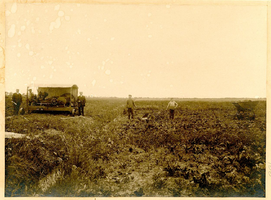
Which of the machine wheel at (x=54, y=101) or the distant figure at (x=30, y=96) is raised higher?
the distant figure at (x=30, y=96)

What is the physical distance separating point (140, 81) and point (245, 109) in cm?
303

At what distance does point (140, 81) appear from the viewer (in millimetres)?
4941

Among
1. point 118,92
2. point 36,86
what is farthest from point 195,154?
point 36,86

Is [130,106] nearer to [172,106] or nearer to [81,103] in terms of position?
[172,106]

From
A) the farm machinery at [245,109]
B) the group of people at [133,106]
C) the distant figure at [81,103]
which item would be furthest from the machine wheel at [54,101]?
the farm machinery at [245,109]

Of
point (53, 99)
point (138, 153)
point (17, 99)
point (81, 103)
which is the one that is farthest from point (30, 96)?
point (138, 153)

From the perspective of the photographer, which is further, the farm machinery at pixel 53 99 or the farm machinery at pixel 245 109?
the farm machinery at pixel 53 99

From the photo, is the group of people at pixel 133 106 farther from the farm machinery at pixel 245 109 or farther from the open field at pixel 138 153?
the farm machinery at pixel 245 109

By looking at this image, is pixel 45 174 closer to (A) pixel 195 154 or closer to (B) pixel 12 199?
(B) pixel 12 199

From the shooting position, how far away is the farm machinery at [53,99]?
16.1 ft

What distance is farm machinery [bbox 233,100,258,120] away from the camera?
4.72 metres

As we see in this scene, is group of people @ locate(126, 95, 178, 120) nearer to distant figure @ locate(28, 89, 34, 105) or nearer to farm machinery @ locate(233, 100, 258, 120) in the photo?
farm machinery @ locate(233, 100, 258, 120)

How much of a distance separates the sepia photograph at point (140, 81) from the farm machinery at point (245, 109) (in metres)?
0.03

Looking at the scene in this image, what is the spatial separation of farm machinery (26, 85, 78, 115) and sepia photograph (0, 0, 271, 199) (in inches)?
1.7
